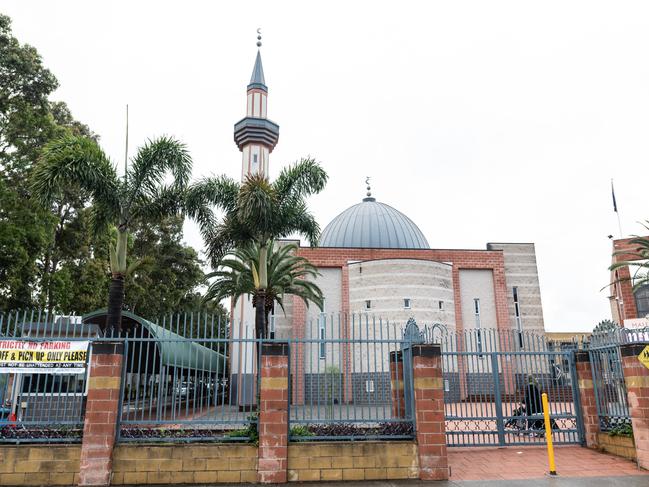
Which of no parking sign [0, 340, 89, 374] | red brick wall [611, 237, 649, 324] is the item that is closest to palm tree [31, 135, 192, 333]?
no parking sign [0, 340, 89, 374]

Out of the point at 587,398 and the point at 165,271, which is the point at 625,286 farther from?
the point at 165,271

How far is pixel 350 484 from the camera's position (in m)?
9.06

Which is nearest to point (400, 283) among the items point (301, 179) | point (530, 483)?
point (301, 179)

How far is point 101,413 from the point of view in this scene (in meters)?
9.24

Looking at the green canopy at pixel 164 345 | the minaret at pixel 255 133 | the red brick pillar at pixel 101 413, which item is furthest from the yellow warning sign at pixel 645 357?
the minaret at pixel 255 133

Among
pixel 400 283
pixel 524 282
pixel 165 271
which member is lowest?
pixel 400 283

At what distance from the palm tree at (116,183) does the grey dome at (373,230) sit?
2304cm

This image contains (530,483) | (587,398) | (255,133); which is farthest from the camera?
A: (255,133)

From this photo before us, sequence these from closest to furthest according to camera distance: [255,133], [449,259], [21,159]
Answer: [21,159], [255,133], [449,259]

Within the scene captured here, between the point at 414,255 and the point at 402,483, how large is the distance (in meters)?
25.3

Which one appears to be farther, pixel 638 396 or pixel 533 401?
pixel 533 401

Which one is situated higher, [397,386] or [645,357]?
[645,357]

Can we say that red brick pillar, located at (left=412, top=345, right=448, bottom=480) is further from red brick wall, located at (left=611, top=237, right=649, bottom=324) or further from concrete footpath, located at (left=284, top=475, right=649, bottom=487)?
red brick wall, located at (left=611, top=237, right=649, bottom=324)

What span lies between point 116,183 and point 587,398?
13.7 metres
